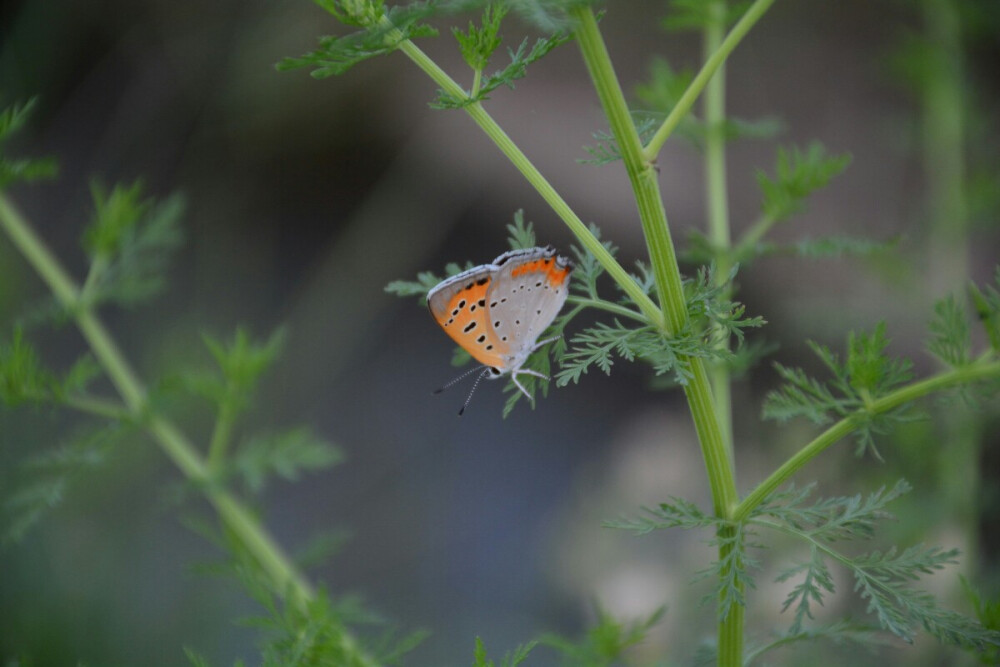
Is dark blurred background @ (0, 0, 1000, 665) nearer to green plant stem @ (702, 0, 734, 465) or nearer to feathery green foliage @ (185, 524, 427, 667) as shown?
green plant stem @ (702, 0, 734, 465)

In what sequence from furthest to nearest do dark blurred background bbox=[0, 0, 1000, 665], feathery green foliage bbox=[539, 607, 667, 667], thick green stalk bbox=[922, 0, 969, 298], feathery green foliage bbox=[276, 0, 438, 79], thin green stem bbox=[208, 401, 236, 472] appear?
dark blurred background bbox=[0, 0, 1000, 665], thick green stalk bbox=[922, 0, 969, 298], thin green stem bbox=[208, 401, 236, 472], feathery green foliage bbox=[539, 607, 667, 667], feathery green foliage bbox=[276, 0, 438, 79]

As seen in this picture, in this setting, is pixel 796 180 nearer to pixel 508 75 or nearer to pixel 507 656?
pixel 508 75

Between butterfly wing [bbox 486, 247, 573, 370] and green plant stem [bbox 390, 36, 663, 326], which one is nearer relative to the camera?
green plant stem [bbox 390, 36, 663, 326]

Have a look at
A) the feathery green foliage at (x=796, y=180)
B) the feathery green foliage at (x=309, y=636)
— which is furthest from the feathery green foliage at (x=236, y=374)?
the feathery green foliage at (x=796, y=180)

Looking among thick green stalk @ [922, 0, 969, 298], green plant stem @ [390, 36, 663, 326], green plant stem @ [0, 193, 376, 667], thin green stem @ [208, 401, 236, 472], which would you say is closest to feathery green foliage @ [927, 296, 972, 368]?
green plant stem @ [390, 36, 663, 326]

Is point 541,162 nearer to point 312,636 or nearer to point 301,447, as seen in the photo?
point 301,447

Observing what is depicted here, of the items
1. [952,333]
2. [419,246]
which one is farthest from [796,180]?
[419,246]

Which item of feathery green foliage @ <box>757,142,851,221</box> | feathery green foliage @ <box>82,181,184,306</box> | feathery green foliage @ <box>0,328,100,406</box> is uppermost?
feathery green foliage @ <box>82,181,184,306</box>
